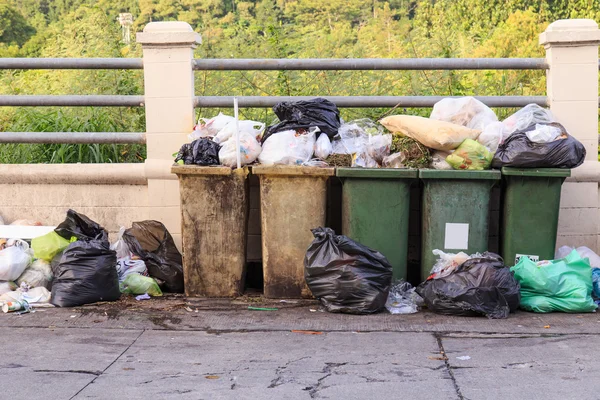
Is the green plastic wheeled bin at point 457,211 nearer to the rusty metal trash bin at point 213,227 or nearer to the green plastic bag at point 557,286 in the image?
the green plastic bag at point 557,286

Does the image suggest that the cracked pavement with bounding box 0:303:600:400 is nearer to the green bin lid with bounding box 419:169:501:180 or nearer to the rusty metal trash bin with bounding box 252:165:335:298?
the rusty metal trash bin with bounding box 252:165:335:298

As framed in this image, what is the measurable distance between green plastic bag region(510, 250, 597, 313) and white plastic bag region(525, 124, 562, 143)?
866 millimetres

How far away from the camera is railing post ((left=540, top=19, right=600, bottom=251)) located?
664cm

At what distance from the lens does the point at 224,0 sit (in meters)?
24.7

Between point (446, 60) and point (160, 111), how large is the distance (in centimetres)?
241

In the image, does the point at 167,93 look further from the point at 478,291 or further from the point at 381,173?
the point at 478,291

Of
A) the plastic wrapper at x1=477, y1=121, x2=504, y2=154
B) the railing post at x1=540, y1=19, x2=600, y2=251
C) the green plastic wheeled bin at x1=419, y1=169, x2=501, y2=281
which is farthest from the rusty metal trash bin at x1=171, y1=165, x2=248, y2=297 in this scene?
the railing post at x1=540, y1=19, x2=600, y2=251

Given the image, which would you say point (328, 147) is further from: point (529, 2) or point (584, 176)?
point (529, 2)

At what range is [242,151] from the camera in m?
6.22

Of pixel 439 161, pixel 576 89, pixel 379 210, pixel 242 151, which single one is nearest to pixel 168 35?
pixel 242 151

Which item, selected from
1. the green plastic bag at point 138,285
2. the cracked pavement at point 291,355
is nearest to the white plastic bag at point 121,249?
the green plastic bag at point 138,285

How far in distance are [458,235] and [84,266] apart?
273 centimetres

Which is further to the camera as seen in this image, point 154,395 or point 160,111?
point 160,111

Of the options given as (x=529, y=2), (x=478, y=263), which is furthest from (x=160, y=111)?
(x=529, y=2)
